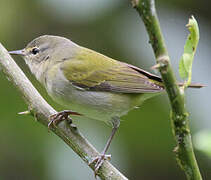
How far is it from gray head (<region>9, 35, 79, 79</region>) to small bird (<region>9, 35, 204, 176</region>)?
0.04 m

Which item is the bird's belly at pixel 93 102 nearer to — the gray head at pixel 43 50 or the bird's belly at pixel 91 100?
the bird's belly at pixel 91 100

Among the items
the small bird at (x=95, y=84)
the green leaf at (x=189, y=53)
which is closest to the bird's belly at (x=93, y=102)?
the small bird at (x=95, y=84)

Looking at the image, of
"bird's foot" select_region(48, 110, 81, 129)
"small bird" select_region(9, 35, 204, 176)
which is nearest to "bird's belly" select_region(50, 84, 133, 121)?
"small bird" select_region(9, 35, 204, 176)

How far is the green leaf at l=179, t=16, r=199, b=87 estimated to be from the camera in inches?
53.1

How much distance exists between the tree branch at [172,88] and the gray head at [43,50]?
8.51 ft

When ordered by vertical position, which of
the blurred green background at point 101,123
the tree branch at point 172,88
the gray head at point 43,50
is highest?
the tree branch at point 172,88

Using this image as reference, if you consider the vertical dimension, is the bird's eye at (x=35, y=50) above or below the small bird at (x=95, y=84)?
above

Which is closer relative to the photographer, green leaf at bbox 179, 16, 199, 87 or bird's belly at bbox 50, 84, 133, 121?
green leaf at bbox 179, 16, 199, 87

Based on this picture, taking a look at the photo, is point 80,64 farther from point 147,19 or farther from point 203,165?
point 147,19

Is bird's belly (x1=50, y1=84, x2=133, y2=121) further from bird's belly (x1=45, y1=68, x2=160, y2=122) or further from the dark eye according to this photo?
the dark eye

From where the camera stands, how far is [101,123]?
3.74 meters

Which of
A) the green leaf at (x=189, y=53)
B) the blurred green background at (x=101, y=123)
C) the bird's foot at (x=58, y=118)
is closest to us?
the green leaf at (x=189, y=53)

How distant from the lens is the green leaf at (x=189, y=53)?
1350mm

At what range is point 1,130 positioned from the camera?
3.72 m
